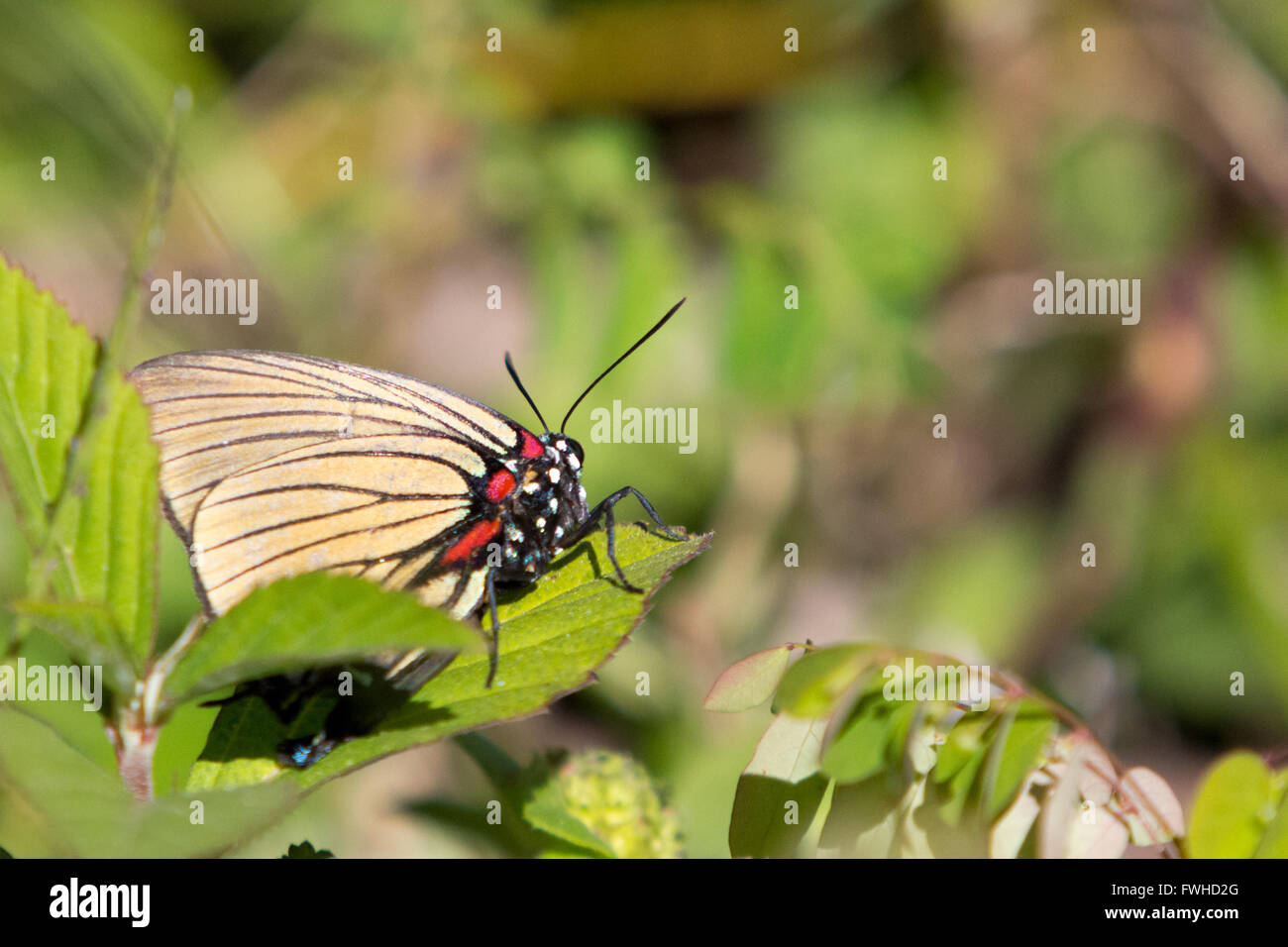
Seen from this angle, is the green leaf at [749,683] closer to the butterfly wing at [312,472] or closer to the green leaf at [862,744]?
the green leaf at [862,744]

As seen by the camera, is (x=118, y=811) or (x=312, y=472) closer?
(x=118, y=811)

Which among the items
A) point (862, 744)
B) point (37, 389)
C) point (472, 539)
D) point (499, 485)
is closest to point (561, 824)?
point (862, 744)

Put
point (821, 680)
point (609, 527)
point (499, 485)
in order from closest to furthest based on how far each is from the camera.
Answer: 1. point (821, 680)
2. point (609, 527)
3. point (499, 485)

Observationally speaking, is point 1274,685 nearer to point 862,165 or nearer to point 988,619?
point 988,619

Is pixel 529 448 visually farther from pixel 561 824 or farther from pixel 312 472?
pixel 561 824

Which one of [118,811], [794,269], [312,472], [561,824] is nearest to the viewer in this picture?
[118,811]

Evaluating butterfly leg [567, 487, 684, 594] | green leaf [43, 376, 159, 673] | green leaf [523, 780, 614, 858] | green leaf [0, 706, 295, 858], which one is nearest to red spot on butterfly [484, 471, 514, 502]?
butterfly leg [567, 487, 684, 594]

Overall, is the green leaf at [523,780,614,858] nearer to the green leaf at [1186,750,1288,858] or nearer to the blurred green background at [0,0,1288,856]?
the green leaf at [1186,750,1288,858]

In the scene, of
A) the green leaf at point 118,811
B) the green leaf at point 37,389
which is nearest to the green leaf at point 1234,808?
the green leaf at point 118,811
